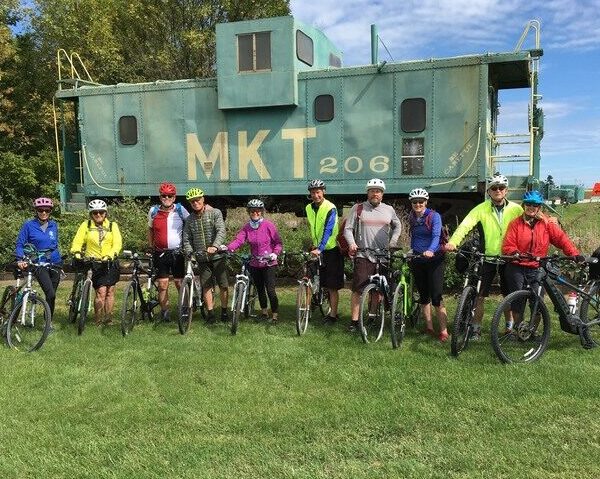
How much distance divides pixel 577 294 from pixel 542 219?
2.94ft

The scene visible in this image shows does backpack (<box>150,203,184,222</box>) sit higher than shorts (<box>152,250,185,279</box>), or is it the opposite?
backpack (<box>150,203,184,222</box>)

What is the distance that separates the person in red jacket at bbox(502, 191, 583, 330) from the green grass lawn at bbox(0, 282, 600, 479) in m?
0.87

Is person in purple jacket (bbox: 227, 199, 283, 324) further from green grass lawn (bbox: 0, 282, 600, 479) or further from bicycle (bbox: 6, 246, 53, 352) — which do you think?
bicycle (bbox: 6, 246, 53, 352)

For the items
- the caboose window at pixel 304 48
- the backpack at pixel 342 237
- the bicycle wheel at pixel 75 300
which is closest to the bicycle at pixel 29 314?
the bicycle wheel at pixel 75 300

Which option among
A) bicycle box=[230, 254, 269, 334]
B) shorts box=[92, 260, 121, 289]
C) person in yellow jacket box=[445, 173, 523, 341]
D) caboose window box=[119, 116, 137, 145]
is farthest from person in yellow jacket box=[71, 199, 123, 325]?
caboose window box=[119, 116, 137, 145]

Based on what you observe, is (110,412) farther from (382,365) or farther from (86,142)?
(86,142)

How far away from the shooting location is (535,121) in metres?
11.0

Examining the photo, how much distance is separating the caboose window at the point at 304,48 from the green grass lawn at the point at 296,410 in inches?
271

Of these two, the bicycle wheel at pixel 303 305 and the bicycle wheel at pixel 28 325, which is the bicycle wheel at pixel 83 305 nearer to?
the bicycle wheel at pixel 28 325

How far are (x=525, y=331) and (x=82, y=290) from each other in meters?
5.15

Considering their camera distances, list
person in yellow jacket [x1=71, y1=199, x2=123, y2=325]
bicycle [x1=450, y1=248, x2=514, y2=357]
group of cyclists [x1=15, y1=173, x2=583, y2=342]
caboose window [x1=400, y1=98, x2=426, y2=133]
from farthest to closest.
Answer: caboose window [x1=400, y1=98, x2=426, y2=133] < person in yellow jacket [x1=71, y1=199, x2=123, y2=325] < group of cyclists [x1=15, y1=173, x2=583, y2=342] < bicycle [x1=450, y1=248, x2=514, y2=357]

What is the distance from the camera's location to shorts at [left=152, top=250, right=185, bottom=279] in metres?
7.29

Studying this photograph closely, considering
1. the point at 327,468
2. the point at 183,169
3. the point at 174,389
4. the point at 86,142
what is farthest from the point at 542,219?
the point at 86,142

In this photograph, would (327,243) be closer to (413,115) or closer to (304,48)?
(413,115)
